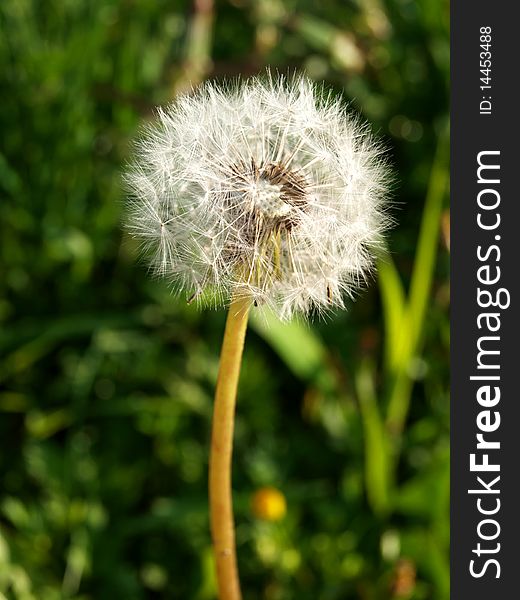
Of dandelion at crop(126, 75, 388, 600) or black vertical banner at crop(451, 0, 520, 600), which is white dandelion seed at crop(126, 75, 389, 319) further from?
black vertical banner at crop(451, 0, 520, 600)

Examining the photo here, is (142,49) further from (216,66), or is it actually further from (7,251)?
(7,251)

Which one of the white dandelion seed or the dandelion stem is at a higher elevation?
the white dandelion seed

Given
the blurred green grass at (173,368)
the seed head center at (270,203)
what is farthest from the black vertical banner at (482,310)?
the seed head center at (270,203)

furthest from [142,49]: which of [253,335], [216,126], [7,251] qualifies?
[216,126]

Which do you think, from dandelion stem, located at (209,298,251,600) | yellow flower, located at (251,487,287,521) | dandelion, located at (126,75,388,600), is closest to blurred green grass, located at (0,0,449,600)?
yellow flower, located at (251,487,287,521)

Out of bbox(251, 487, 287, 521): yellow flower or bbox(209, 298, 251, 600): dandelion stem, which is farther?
bbox(251, 487, 287, 521): yellow flower

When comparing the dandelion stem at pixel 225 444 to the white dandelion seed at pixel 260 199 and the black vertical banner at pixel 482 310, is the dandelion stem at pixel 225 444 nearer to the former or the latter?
the white dandelion seed at pixel 260 199
